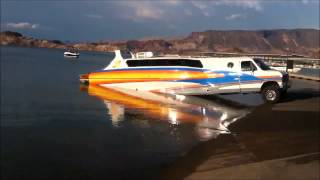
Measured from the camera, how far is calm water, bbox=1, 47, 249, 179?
10812 millimetres

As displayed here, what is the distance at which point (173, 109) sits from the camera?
806 inches

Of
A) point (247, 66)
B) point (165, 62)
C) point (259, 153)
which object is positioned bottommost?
point (259, 153)

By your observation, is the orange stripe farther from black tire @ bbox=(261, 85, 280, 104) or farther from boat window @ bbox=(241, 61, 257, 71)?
black tire @ bbox=(261, 85, 280, 104)

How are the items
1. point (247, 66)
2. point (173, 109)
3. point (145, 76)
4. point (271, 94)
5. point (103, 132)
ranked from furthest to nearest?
point (145, 76) → point (247, 66) → point (271, 94) → point (173, 109) → point (103, 132)

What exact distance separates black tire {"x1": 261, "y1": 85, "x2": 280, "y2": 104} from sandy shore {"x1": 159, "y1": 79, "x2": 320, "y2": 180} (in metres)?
4.81

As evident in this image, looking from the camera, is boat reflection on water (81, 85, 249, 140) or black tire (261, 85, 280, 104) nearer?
boat reflection on water (81, 85, 249, 140)

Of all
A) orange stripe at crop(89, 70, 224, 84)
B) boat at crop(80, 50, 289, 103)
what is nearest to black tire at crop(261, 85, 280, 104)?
boat at crop(80, 50, 289, 103)

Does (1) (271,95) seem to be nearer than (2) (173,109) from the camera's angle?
No

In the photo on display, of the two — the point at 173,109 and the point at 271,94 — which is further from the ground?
the point at 271,94

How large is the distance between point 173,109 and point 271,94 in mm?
5571

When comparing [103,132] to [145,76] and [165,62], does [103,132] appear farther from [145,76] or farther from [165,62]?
[145,76]

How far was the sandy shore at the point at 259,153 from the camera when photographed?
10.1 meters

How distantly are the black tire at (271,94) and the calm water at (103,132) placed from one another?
2.36 metres

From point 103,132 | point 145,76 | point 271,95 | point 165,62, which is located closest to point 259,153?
point 103,132
